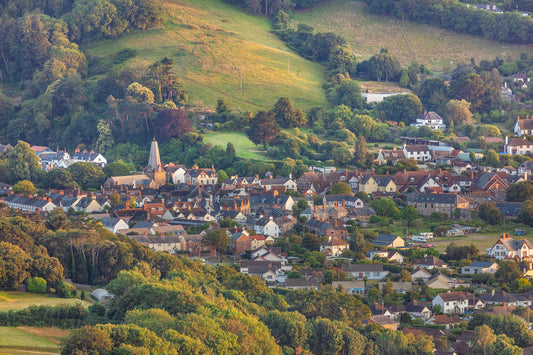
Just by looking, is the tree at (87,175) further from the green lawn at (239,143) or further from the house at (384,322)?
the house at (384,322)

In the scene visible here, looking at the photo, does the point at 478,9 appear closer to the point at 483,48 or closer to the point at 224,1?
the point at 483,48

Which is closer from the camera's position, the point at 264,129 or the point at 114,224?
the point at 114,224

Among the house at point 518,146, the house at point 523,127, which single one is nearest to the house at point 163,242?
the house at point 518,146

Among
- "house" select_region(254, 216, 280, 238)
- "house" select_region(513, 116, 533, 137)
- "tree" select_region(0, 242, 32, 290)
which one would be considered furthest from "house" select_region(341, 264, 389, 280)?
"house" select_region(513, 116, 533, 137)

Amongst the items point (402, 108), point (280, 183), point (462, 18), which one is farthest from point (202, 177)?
point (462, 18)

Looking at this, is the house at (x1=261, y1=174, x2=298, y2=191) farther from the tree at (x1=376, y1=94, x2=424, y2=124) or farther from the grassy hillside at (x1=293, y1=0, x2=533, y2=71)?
the grassy hillside at (x1=293, y1=0, x2=533, y2=71)

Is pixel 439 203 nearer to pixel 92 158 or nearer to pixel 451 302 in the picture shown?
pixel 451 302
